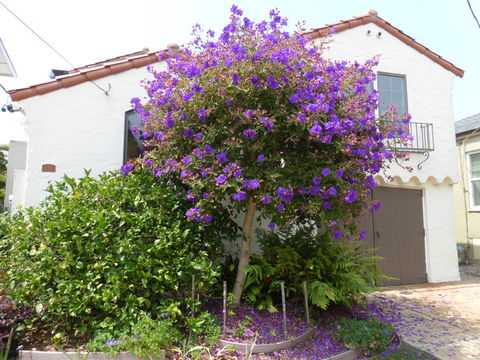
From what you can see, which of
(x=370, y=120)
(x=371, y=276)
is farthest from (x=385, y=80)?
(x=371, y=276)

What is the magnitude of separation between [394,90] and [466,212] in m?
5.54

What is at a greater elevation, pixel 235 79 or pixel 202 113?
pixel 235 79

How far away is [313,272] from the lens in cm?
447

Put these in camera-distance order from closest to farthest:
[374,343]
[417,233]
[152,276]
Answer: [152,276]
[374,343]
[417,233]

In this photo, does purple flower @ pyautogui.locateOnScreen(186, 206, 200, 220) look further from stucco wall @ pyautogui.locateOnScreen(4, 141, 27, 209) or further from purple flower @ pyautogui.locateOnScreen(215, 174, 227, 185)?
stucco wall @ pyautogui.locateOnScreen(4, 141, 27, 209)

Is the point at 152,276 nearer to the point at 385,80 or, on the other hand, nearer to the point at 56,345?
the point at 56,345

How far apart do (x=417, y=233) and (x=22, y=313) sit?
7.75 metres

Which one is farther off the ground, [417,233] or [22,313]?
[417,233]

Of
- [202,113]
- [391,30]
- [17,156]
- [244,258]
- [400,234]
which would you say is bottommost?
[244,258]

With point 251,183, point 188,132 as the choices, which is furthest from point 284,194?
point 188,132

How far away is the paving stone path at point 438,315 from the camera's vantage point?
4152 mm

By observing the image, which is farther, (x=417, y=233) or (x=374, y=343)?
(x=417, y=233)

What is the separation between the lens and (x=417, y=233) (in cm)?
762

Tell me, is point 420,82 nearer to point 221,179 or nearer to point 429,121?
point 429,121
